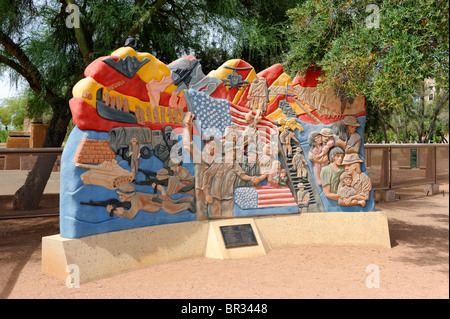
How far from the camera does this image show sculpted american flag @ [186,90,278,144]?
21.8 ft

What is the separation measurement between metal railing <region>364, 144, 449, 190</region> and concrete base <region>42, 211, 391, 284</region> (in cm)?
583

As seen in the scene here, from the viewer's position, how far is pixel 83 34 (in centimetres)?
930

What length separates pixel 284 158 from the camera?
7465 mm

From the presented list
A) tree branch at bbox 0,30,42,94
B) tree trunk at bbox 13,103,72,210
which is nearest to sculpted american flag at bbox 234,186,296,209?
tree trunk at bbox 13,103,72,210

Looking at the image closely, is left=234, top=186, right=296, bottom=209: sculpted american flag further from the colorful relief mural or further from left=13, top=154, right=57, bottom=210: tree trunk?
left=13, top=154, right=57, bottom=210: tree trunk

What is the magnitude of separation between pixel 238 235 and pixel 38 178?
5.90 m

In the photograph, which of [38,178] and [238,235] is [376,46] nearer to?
[238,235]

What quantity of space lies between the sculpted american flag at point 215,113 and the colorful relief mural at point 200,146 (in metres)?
0.02

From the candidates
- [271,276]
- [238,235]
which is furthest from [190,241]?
[271,276]

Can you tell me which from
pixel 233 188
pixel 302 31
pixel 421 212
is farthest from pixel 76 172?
pixel 421 212

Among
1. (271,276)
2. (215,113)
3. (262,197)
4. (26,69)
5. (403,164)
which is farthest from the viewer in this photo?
(403,164)

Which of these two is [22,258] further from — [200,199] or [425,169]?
[425,169]

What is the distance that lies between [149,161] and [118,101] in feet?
3.39

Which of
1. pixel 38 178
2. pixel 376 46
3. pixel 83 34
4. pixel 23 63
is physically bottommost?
pixel 38 178
